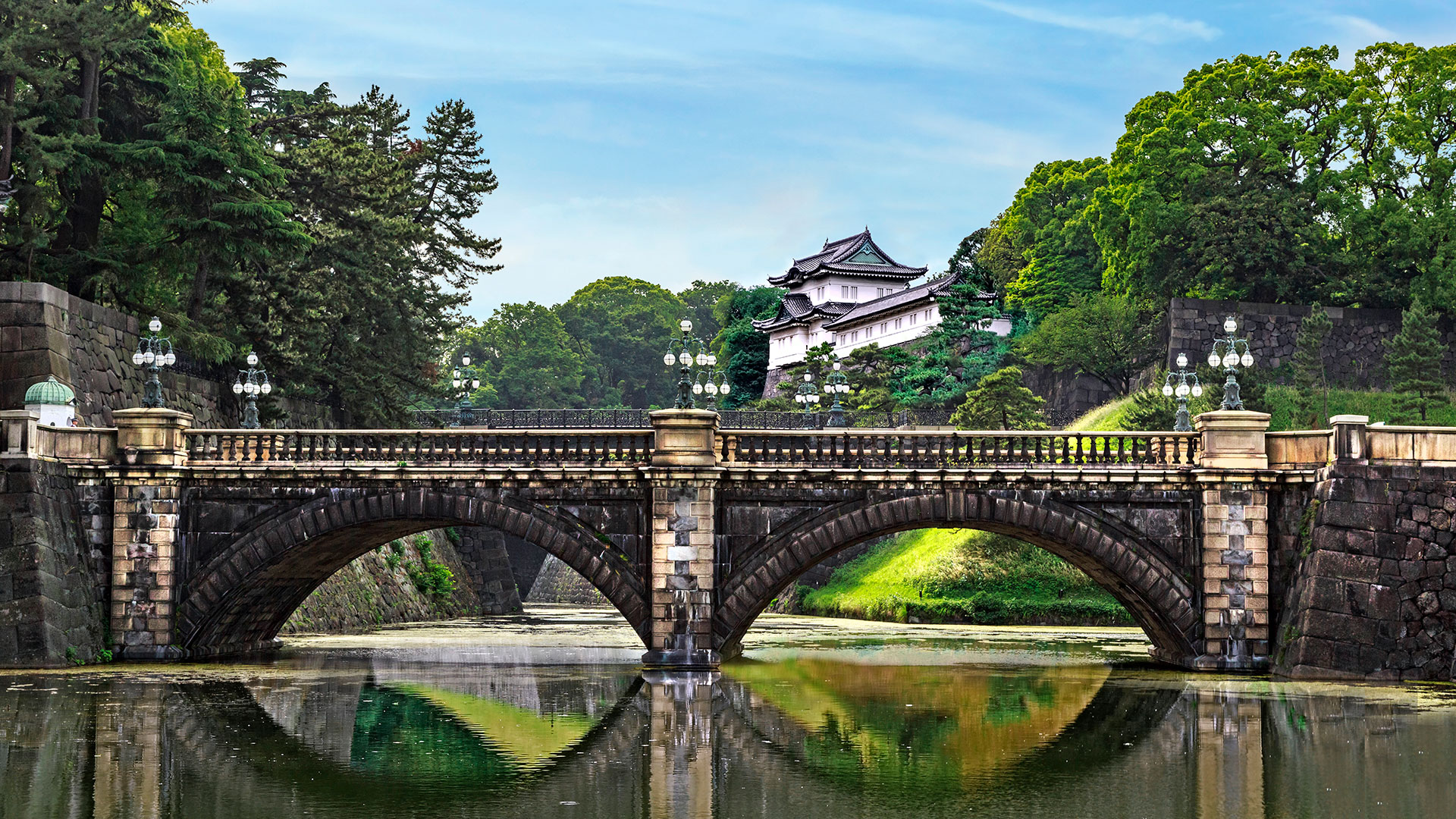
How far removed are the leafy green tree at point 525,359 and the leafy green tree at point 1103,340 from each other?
203 feet

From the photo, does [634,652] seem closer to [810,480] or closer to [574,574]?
[810,480]

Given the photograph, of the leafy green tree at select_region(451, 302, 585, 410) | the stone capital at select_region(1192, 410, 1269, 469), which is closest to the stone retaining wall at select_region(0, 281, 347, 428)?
the stone capital at select_region(1192, 410, 1269, 469)

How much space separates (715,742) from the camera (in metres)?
23.8

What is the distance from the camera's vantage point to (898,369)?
82000 mm

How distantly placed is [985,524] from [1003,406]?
30.1m

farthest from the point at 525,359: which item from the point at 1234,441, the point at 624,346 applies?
the point at 1234,441

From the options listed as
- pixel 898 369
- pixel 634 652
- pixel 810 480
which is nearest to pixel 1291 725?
pixel 810 480

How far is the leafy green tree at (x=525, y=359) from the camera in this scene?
129m

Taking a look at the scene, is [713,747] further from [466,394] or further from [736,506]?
[466,394]

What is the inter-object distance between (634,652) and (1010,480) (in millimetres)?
13341

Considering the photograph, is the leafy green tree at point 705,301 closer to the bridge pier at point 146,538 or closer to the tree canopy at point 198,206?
the tree canopy at point 198,206

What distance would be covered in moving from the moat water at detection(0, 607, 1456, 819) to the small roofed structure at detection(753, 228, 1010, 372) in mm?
61090

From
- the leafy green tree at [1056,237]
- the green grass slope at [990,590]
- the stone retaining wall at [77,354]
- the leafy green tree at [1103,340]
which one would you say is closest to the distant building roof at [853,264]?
the leafy green tree at [1056,237]

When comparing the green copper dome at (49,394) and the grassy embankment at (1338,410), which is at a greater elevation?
the grassy embankment at (1338,410)
